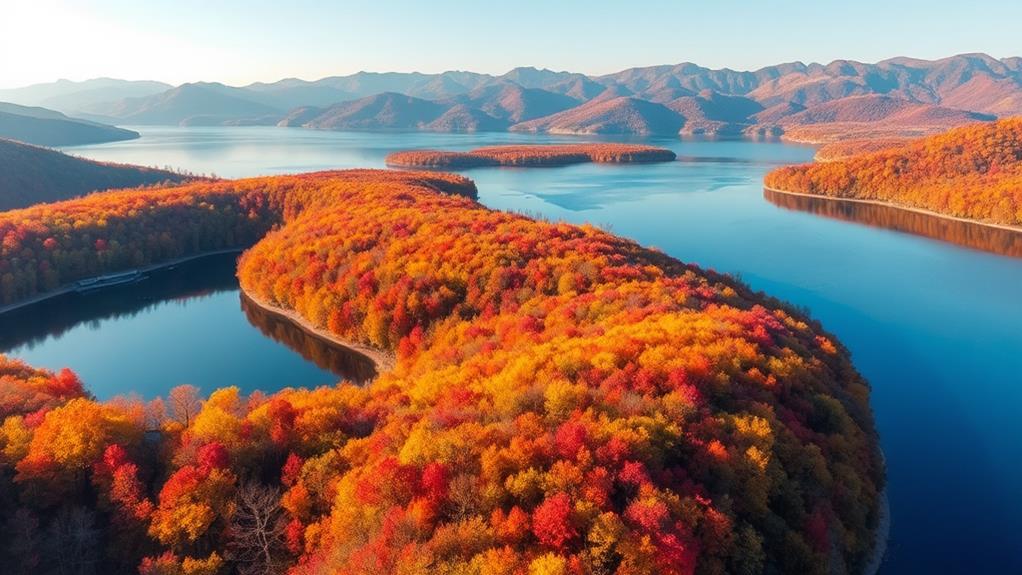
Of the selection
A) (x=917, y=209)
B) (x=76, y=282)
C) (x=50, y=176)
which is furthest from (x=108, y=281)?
(x=917, y=209)

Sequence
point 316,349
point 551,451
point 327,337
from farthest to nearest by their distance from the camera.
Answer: point 327,337
point 316,349
point 551,451

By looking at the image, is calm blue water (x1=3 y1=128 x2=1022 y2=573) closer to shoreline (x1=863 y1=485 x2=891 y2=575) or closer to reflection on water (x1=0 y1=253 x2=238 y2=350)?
shoreline (x1=863 y1=485 x2=891 y2=575)

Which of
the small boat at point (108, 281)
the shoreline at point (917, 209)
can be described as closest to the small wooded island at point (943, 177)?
the shoreline at point (917, 209)

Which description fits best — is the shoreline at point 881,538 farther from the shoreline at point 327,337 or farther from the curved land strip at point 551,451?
the shoreline at point 327,337

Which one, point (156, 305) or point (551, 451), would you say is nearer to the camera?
point (551, 451)

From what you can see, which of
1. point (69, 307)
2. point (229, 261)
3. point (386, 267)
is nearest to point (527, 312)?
point (386, 267)

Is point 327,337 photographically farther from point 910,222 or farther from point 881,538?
point 910,222

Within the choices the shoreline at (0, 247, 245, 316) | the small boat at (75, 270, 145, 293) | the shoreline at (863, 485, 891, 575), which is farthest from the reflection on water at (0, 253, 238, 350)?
the shoreline at (863, 485, 891, 575)

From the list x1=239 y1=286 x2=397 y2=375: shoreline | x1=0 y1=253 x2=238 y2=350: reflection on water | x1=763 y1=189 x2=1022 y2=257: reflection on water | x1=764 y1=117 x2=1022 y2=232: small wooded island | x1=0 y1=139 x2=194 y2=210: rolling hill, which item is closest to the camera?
x1=239 y1=286 x2=397 y2=375: shoreline
